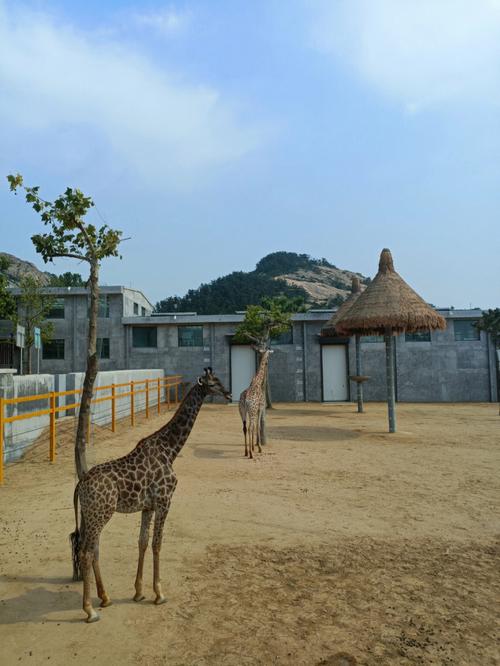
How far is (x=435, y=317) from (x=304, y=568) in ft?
32.9

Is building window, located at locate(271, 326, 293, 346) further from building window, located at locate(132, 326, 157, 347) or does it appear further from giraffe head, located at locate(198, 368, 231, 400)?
giraffe head, located at locate(198, 368, 231, 400)

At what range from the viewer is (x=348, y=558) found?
4.34 m

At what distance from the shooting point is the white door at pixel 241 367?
2175 cm

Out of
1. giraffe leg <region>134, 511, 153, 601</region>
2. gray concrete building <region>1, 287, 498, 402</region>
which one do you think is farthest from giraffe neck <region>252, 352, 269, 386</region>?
gray concrete building <region>1, 287, 498, 402</region>

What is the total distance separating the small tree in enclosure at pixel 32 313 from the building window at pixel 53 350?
0.63 meters

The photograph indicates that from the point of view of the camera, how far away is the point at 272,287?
56594 millimetres

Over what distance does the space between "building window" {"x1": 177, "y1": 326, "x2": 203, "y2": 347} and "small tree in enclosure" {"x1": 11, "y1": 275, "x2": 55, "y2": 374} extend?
250 inches

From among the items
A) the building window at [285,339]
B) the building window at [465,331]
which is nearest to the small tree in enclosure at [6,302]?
the building window at [285,339]

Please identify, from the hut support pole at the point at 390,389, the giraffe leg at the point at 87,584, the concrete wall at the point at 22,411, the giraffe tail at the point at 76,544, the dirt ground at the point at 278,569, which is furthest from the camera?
the hut support pole at the point at 390,389

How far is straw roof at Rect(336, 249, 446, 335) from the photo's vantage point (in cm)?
1244

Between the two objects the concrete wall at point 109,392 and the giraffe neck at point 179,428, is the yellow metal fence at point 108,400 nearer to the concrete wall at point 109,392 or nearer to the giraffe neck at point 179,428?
the concrete wall at point 109,392


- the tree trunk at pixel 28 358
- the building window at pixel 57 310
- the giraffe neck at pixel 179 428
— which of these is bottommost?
the giraffe neck at pixel 179 428

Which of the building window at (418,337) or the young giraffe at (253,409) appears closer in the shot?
the young giraffe at (253,409)

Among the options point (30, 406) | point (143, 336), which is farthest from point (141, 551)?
point (143, 336)
